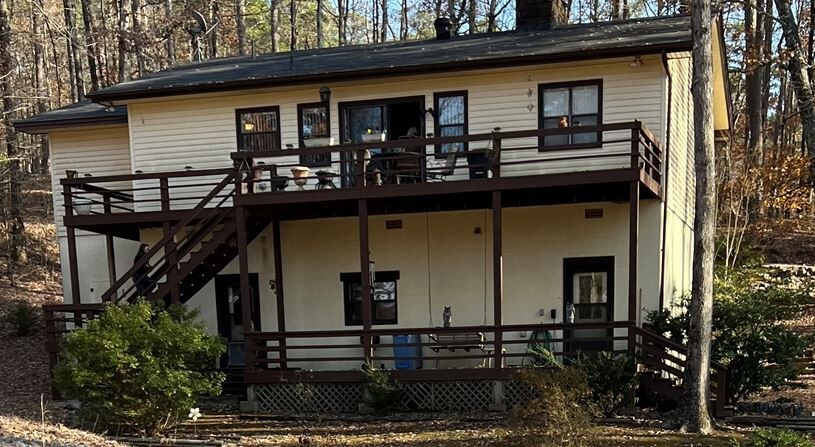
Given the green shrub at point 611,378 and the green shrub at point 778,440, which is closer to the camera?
the green shrub at point 778,440

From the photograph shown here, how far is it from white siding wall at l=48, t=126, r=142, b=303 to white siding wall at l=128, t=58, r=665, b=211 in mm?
1350

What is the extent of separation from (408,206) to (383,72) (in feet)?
8.71

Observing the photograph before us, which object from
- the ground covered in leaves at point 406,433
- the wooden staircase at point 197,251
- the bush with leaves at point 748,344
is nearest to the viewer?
the ground covered in leaves at point 406,433

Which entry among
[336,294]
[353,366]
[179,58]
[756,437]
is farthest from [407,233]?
[179,58]

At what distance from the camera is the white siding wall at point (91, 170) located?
46.5 ft

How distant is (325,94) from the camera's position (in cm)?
1229

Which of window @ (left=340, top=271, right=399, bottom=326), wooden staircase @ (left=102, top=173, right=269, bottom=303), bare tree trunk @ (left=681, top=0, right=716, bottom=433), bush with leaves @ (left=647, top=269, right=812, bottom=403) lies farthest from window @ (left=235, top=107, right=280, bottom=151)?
bush with leaves @ (left=647, top=269, right=812, bottom=403)

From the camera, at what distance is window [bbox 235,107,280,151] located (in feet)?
41.9

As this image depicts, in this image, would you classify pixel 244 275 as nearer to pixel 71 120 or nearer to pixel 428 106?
pixel 428 106

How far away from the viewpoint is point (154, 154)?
43.4ft

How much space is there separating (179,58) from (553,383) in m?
30.7

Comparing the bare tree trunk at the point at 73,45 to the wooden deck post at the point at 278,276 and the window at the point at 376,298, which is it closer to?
the wooden deck post at the point at 278,276

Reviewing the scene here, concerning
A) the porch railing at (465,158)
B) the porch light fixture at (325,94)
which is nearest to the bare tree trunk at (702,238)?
the porch railing at (465,158)

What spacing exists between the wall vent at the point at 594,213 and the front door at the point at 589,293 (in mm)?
794
